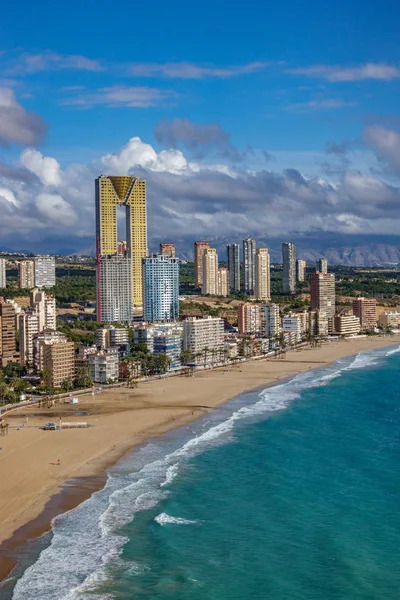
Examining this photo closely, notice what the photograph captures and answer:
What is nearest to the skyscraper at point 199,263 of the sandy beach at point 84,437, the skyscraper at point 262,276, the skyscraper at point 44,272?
the skyscraper at point 262,276

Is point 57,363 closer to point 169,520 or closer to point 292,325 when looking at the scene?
point 169,520

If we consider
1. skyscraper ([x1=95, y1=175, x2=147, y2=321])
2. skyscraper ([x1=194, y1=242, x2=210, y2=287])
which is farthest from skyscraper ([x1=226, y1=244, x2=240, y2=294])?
skyscraper ([x1=95, y1=175, x2=147, y2=321])

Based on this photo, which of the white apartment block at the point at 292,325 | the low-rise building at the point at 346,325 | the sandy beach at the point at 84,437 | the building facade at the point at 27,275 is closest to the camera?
the sandy beach at the point at 84,437

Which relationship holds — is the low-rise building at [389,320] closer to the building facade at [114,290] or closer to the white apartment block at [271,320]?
the white apartment block at [271,320]

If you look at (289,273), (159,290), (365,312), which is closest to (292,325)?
(159,290)

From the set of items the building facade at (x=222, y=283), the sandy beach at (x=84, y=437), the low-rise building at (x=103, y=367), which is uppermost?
the building facade at (x=222, y=283)

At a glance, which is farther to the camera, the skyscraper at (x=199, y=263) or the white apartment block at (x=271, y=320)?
the skyscraper at (x=199, y=263)

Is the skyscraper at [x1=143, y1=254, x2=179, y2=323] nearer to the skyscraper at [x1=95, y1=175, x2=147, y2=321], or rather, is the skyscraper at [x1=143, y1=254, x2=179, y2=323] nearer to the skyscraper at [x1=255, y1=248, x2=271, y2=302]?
the skyscraper at [x1=95, y1=175, x2=147, y2=321]
